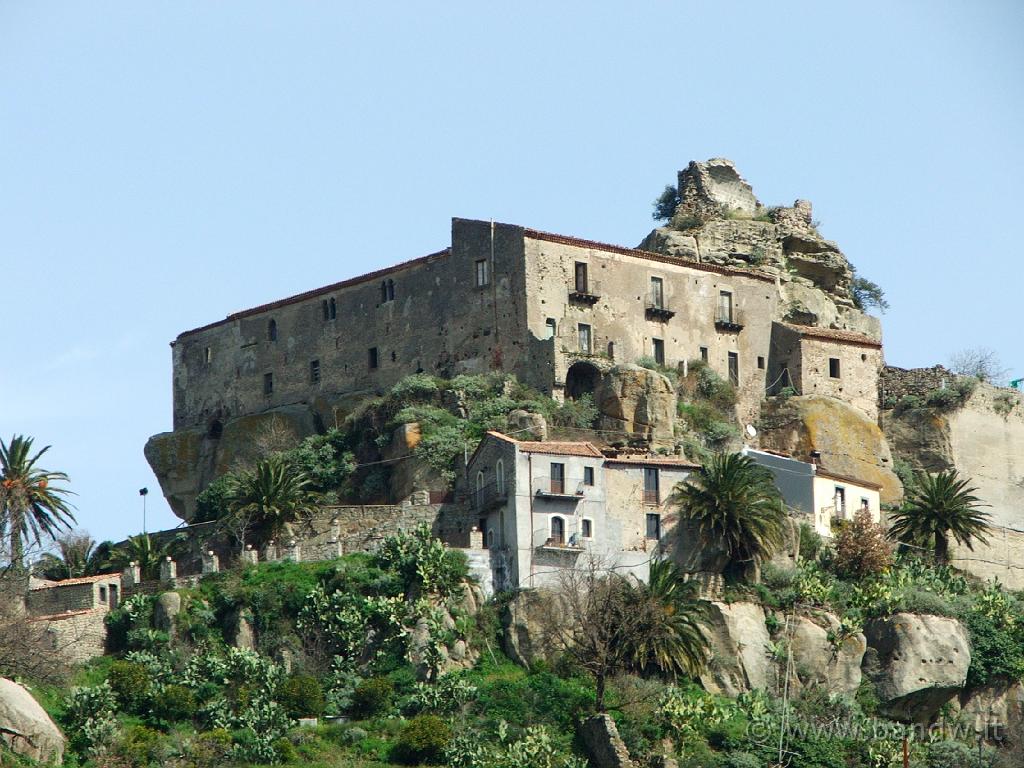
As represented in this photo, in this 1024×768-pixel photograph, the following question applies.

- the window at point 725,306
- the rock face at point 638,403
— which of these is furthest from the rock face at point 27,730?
the window at point 725,306

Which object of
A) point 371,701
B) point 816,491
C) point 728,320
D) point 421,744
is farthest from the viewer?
point 728,320

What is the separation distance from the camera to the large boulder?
7781 centimetres

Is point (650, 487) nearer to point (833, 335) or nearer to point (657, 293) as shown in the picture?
point (657, 293)

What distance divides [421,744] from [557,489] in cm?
1152

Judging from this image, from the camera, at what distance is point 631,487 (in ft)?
263

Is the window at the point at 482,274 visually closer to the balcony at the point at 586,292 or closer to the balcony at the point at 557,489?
the balcony at the point at 586,292

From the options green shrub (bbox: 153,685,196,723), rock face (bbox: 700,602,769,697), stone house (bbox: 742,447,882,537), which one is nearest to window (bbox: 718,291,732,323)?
stone house (bbox: 742,447,882,537)

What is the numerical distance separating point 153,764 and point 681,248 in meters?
37.8

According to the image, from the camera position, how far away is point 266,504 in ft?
269

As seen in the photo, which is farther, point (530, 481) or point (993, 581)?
point (993, 581)

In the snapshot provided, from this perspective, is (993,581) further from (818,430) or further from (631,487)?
(631,487)

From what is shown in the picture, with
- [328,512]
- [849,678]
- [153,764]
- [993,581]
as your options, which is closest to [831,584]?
[849,678]

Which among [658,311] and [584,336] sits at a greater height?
[658,311]

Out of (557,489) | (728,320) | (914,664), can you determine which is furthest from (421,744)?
(728,320)
